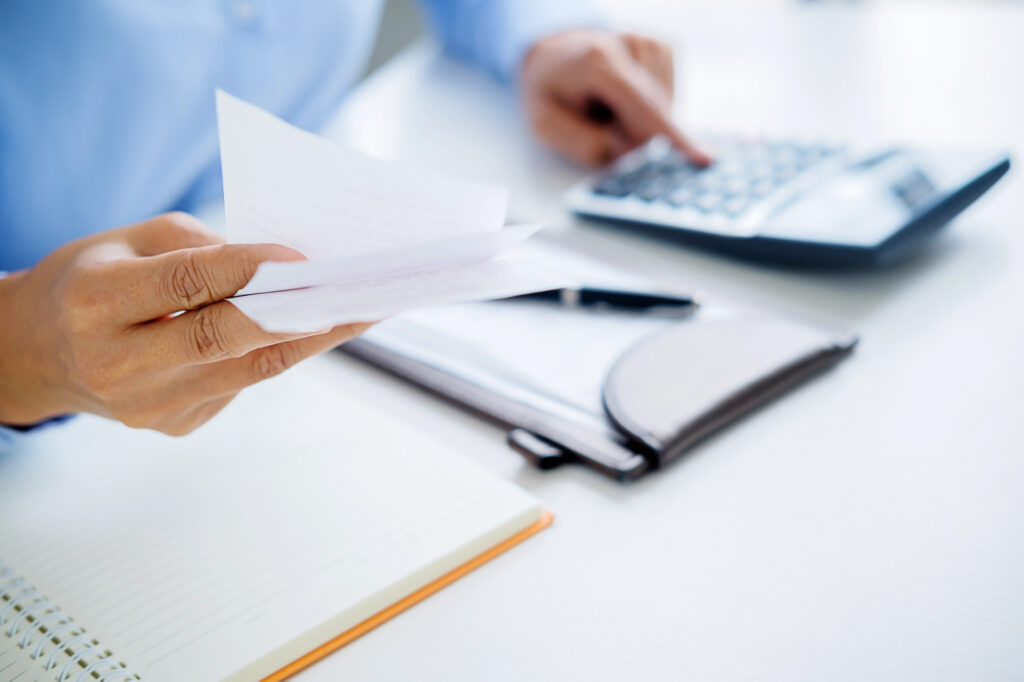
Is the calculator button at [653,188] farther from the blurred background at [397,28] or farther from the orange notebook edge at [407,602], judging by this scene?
the blurred background at [397,28]

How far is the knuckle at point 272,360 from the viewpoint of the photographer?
1.18ft

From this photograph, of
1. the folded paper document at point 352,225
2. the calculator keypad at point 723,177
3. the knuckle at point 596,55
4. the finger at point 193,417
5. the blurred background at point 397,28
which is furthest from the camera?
the blurred background at point 397,28

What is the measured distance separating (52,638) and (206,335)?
131mm

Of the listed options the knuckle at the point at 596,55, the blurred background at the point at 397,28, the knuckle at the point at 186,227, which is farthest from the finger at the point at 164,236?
the blurred background at the point at 397,28

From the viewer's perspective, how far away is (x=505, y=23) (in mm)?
873

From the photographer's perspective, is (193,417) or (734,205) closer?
(193,417)

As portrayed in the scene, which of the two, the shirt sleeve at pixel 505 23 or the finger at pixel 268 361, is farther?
the shirt sleeve at pixel 505 23

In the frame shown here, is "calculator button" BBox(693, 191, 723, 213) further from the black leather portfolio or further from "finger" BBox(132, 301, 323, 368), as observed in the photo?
"finger" BBox(132, 301, 323, 368)

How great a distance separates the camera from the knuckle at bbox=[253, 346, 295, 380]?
36 cm

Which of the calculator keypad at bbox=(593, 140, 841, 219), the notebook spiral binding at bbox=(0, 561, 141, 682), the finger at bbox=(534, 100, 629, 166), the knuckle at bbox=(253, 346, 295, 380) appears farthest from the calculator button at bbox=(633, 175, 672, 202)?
the notebook spiral binding at bbox=(0, 561, 141, 682)

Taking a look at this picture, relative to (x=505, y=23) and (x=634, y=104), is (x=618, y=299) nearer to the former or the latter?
(x=634, y=104)

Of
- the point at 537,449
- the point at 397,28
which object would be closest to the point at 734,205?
the point at 537,449

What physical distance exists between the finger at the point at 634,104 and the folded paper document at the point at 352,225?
433mm

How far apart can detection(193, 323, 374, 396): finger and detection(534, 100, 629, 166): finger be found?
451 mm
